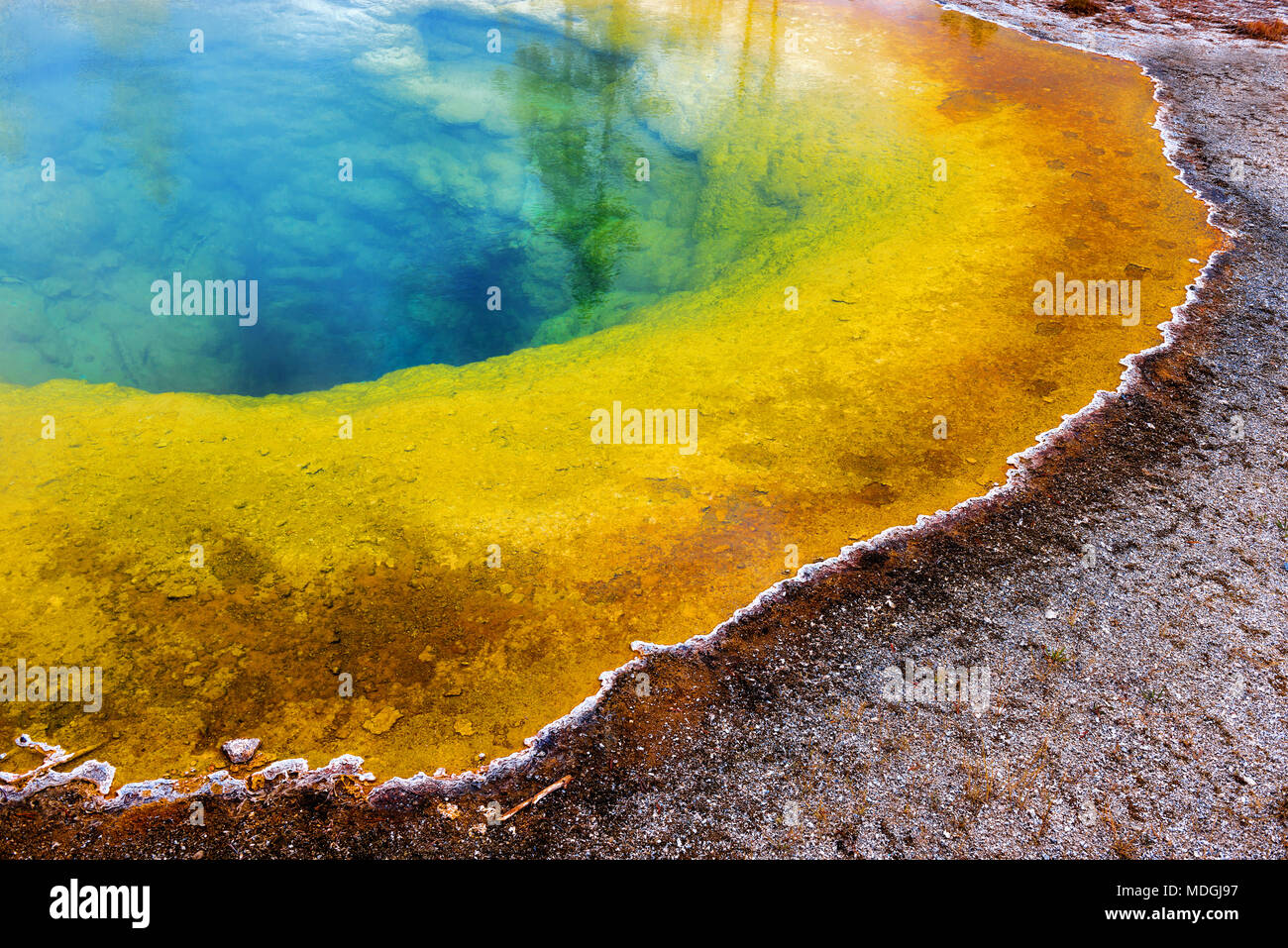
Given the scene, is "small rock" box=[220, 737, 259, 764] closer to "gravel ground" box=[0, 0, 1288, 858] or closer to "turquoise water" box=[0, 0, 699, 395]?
"gravel ground" box=[0, 0, 1288, 858]

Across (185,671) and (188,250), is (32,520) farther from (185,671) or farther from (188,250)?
(188,250)

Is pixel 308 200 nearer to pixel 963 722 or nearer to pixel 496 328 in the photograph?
pixel 496 328

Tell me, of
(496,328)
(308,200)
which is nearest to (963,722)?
(496,328)

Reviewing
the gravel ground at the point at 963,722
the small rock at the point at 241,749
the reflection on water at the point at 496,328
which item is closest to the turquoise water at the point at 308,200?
the reflection on water at the point at 496,328

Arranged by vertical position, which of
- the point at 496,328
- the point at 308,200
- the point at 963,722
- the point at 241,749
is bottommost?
the point at 241,749

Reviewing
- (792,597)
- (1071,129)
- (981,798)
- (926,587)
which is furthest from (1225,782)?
(1071,129)
